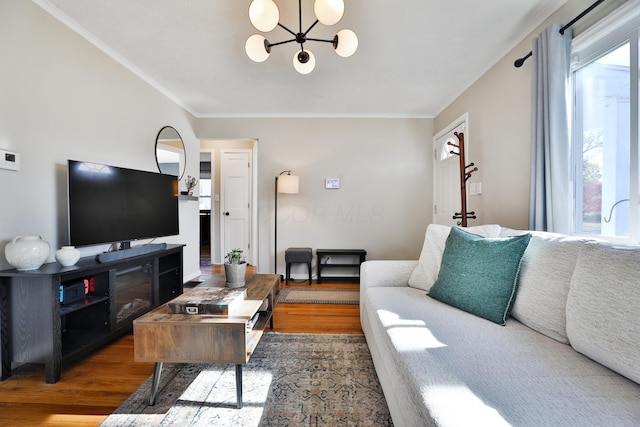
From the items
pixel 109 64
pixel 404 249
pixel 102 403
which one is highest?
pixel 109 64

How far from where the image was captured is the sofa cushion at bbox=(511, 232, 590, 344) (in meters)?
1.14

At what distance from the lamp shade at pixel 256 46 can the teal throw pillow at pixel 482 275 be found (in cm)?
180

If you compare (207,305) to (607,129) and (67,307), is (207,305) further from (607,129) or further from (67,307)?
(607,129)

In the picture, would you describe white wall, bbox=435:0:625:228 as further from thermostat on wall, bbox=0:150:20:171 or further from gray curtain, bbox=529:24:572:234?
thermostat on wall, bbox=0:150:20:171

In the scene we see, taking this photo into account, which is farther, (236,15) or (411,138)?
(411,138)

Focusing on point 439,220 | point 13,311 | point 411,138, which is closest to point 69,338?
point 13,311

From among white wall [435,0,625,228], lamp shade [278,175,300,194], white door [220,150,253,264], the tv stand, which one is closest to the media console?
the tv stand

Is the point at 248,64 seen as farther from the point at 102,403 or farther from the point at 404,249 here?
the point at 404,249

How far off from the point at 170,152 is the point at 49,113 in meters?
1.43

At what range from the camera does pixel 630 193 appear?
1.40m

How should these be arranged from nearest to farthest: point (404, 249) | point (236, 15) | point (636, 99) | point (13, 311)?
point (636, 99)
point (13, 311)
point (236, 15)
point (404, 249)

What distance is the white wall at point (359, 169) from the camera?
3.98 metres

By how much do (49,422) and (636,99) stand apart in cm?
335

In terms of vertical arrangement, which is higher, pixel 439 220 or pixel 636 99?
pixel 636 99
